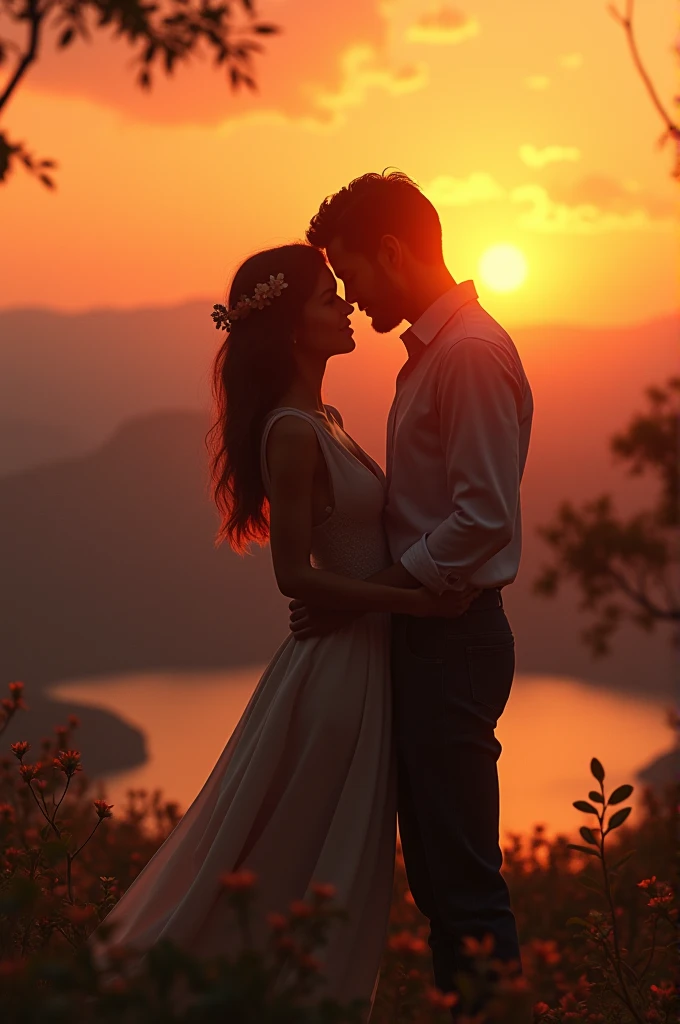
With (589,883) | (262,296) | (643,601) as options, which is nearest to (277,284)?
(262,296)

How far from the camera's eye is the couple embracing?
9.54 ft

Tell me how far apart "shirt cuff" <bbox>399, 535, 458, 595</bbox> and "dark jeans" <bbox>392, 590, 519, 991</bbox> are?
13 centimetres

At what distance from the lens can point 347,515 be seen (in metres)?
3.11

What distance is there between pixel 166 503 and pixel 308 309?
48065mm

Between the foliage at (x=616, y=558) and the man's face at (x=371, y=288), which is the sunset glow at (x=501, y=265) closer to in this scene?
the foliage at (x=616, y=558)

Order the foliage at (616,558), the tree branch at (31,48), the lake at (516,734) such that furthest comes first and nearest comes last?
the lake at (516,734)
the foliage at (616,558)
the tree branch at (31,48)

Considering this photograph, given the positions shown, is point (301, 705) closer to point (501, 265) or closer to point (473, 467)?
point (473, 467)

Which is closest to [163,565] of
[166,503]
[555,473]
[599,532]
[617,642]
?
[166,503]

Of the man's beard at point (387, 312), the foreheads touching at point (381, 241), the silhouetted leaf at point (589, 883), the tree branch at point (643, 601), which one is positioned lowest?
the silhouetted leaf at point (589, 883)

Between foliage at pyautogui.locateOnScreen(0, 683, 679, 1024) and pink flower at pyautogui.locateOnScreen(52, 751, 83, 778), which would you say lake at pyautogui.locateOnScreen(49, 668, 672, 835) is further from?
pink flower at pyautogui.locateOnScreen(52, 751, 83, 778)

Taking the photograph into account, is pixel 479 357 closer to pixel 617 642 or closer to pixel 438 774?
pixel 438 774

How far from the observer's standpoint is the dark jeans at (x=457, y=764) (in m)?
2.91

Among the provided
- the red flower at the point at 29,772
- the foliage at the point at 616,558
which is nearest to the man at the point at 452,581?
the red flower at the point at 29,772

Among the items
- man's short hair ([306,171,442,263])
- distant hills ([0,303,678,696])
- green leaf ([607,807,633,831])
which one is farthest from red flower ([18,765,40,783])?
distant hills ([0,303,678,696])
